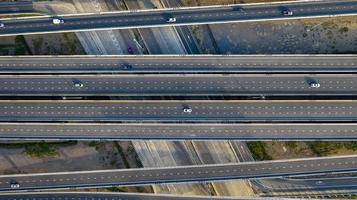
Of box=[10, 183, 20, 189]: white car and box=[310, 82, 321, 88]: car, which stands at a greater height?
box=[10, 183, 20, 189]: white car

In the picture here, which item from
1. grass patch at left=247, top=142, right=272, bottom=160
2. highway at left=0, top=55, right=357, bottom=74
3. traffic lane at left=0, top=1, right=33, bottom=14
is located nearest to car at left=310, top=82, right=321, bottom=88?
highway at left=0, top=55, right=357, bottom=74

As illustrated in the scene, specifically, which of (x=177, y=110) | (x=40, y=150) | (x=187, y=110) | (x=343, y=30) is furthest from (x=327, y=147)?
(x=40, y=150)

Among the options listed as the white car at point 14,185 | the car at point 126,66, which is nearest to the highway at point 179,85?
the car at point 126,66

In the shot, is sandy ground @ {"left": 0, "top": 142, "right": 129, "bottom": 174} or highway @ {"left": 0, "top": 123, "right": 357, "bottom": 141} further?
sandy ground @ {"left": 0, "top": 142, "right": 129, "bottom": 174}

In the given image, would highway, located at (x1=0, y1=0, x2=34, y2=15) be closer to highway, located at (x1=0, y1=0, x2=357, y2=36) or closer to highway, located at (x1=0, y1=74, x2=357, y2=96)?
highway, located at (x1=0, y1=0, x2=357, y2=36)

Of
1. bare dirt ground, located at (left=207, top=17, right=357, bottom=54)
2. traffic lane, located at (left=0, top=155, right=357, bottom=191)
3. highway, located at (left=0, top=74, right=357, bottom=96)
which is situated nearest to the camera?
highway, located at (left=0, top=74, right=357, bottom=96)

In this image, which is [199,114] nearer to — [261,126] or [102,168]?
[261,126]

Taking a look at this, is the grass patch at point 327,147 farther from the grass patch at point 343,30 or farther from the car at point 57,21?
the car at point 57,21

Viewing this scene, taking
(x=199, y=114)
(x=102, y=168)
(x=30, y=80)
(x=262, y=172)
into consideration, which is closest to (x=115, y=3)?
(x=30, y=80)

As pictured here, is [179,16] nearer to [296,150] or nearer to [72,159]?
[296,150]
